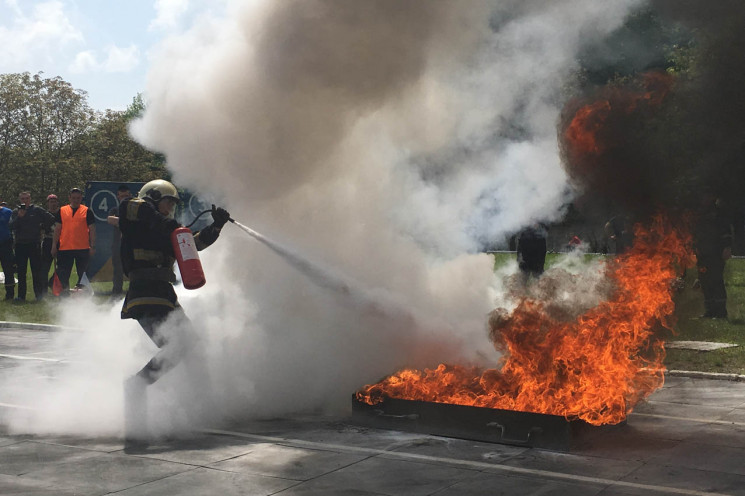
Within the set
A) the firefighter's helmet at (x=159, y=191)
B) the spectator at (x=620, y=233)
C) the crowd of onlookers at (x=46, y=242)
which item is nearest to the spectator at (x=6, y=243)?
the crowd of onlookers at (x=46, y=242)

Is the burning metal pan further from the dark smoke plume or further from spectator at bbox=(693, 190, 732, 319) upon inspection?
spectator at bbox=(693, 190, 732, 319)

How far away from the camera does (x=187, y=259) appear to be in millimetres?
6457

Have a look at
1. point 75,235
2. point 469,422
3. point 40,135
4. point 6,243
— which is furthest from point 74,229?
point 40,135

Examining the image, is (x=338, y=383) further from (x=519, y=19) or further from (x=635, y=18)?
(x=635, y=18)

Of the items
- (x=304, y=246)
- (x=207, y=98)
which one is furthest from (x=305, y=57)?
(x=304, y=246)

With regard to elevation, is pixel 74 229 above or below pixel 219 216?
above

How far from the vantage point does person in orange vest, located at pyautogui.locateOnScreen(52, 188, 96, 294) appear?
15.2 m

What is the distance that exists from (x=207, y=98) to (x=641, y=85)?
4329 mm

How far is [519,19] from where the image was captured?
321 inches

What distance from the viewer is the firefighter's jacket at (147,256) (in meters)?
6.66

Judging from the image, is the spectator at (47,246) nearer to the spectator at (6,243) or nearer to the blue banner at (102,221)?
the spectator at (6,243)

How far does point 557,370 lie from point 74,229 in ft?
36.1

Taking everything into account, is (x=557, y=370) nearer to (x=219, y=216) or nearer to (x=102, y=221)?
(x=219, y=216)

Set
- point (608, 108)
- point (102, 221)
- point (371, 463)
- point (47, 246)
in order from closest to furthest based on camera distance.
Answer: point (371, 463) < point (608, 108) < point (47, 246) < point (102, 221)
